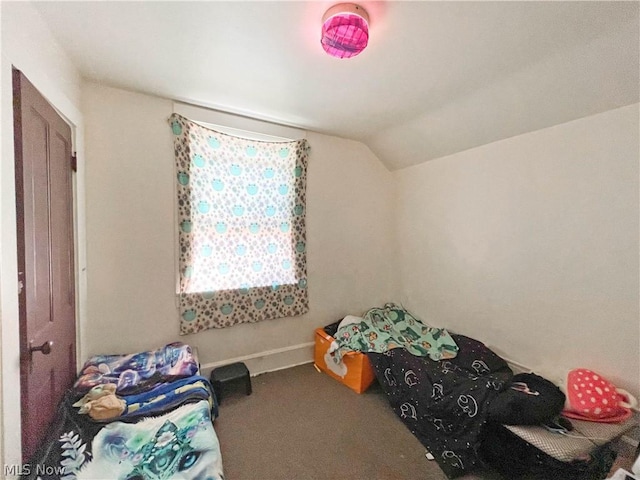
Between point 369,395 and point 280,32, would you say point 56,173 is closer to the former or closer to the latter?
point 280,32

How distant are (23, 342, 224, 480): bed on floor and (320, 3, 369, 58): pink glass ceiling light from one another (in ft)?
6.75

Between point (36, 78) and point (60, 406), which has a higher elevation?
point (36, 78)

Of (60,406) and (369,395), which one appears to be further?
(369,395)

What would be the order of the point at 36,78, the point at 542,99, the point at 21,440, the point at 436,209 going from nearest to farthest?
1. the point at 21,440
2. the point at 36,78
3. the point at 542,99
4. the point at 436,209

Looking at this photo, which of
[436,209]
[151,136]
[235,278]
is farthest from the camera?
[436,209]

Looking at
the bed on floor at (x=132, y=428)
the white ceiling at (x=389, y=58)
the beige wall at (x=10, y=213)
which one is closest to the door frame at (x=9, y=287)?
the beige wall at (x=10, y=213)

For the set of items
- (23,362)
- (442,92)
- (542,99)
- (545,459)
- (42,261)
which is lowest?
(545,459)

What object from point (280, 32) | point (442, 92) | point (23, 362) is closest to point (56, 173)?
point (23, 362)

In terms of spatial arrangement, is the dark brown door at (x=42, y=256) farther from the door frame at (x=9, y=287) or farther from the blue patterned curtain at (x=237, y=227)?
the blue patterned curtain at (x=237, y=227)

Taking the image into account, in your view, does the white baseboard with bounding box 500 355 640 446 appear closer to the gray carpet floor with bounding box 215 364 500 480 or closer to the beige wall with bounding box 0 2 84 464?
the gray carpet floor with bounding box 215 364 500 480

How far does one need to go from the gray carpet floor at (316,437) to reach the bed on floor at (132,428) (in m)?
0.33

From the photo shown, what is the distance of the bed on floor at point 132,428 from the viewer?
3.66ft

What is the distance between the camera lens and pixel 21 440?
3.51 ft

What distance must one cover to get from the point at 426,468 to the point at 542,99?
96.9 inches
